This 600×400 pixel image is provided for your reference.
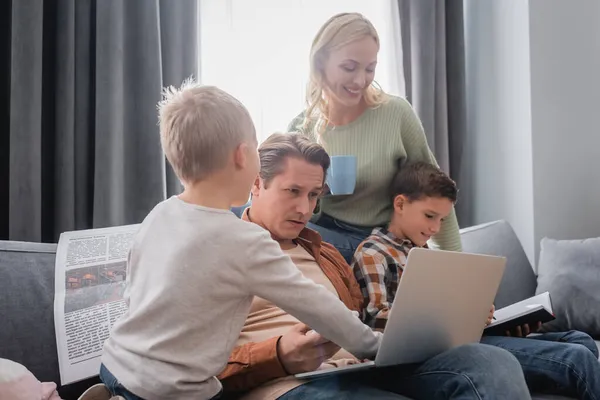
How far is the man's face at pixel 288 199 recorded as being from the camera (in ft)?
4.59

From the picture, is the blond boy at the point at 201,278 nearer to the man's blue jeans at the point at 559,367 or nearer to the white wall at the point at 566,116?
the man's blue jeans at the point at 559,367

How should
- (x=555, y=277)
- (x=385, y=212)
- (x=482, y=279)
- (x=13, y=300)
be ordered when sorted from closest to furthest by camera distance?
(x=482, y=279), (x=13, y=300), (x=385, y=212), (x=555, y=277)

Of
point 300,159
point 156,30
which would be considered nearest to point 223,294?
point 300,159

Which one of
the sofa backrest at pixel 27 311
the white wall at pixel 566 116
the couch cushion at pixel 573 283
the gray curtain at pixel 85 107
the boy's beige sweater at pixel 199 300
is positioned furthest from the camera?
the white wall at pixel 566 116

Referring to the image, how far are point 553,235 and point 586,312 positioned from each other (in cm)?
72

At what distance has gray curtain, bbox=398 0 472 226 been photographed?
2.81 m

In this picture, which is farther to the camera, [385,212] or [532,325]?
[385,212]

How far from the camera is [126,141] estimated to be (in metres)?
2.05

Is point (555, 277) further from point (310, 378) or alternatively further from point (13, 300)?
point (13, 300)

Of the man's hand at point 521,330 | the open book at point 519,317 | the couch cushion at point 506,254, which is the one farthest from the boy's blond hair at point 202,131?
the couch cushion at point 506,254

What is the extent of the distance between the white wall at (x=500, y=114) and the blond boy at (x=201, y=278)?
192 centimetres

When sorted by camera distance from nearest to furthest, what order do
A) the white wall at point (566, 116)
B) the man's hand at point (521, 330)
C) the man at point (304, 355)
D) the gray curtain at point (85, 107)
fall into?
the man at point (304, 355) → the man's hand at point (521, 330) → the gray curtain at point (85, 107) → the white wall at point (566, 116)

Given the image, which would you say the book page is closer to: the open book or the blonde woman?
the open book

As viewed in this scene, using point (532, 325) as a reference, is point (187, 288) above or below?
above
